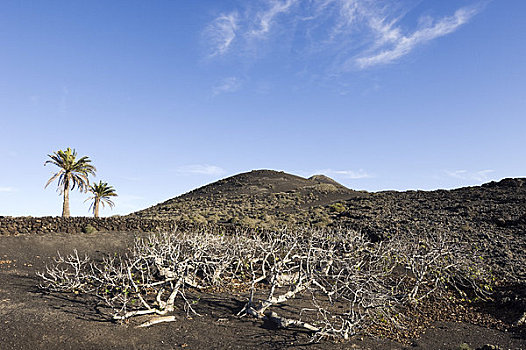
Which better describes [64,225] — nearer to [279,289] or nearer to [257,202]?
[279,289]

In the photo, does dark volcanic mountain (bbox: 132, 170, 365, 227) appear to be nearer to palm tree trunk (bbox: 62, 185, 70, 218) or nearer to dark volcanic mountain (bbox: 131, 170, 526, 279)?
dark volcanic mountain (bbox: 131, 170, 526, 279)

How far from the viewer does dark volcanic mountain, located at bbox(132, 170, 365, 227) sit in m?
41.4

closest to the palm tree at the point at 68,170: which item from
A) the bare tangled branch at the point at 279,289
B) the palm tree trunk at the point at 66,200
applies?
the palm tree trunk at the point at 66,200

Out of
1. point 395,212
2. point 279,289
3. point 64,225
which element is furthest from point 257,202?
point 279,289

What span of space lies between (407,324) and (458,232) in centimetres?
1967

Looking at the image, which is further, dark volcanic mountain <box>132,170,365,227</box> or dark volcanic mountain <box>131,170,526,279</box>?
dark volcanic mountain <box>132,170,365,227</box>

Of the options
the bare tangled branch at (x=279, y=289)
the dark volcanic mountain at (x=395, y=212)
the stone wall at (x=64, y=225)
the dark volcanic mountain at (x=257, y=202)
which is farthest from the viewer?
the dark volcanic mountain at (x=257, y=202)

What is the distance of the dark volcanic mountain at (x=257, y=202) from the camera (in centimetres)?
4144

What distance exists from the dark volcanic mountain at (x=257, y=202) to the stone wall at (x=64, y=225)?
11527mm

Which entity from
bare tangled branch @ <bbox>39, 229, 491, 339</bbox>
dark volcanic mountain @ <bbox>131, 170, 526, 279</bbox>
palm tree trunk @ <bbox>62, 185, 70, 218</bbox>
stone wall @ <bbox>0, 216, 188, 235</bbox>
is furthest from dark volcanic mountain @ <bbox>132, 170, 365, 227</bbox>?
bare tangled branch @ <bbox>39, 229, 491, 339</bbox>

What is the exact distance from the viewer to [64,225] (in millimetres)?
23750

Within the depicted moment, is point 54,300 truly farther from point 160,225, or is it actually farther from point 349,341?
point 160,225

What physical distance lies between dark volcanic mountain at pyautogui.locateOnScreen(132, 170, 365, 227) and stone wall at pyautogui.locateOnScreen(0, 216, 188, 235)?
11.5 meters

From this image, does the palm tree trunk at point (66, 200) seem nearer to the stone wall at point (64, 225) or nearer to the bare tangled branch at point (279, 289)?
the stone wall at point (64, 225)
